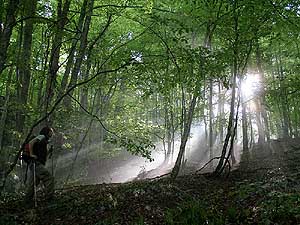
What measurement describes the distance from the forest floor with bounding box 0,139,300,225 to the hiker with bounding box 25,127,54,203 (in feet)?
1.04

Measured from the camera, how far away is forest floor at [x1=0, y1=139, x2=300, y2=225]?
6285mm

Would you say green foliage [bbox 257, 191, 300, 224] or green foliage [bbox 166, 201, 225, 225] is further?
green foliage [bbox 166, 201, 225, 225]

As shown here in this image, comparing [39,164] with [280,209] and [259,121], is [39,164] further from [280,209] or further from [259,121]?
[259,121]

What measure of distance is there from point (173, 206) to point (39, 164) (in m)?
3.46

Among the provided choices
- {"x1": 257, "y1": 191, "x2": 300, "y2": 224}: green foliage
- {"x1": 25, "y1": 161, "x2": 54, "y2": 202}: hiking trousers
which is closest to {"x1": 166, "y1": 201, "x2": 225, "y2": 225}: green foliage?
{"x1": 257, "y1": 191, "x2": 300, "y2": 224}: green foliage

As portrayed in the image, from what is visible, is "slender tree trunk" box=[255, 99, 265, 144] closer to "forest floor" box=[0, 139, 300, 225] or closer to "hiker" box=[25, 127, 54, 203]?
"forest floor" box=[0, 139, 300, 225]

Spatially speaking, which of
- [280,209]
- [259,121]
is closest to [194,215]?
[280,209]

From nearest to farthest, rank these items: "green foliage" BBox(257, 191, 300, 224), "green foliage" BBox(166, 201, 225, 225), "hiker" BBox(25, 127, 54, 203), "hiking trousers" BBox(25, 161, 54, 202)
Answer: "green foliage" BBox(257, 191, 300, 224) → "green foliage" BBox(166, 201, 225, 225) → "hiker" BBox(25, 127, 54, 203) → "hiking trousers" BBox(25, 161, 54, 202)

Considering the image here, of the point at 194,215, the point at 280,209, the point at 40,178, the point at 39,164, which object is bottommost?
the point at 194,215

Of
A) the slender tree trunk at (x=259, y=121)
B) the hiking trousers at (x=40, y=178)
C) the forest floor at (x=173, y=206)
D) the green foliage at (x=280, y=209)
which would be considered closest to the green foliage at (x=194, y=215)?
the forest floor at (x=173, y=206)

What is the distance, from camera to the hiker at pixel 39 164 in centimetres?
764

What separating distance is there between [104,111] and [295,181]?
52.3 ft

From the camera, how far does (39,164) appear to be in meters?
7.79

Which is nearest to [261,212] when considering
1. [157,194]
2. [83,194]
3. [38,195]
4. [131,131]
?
[157,194]
